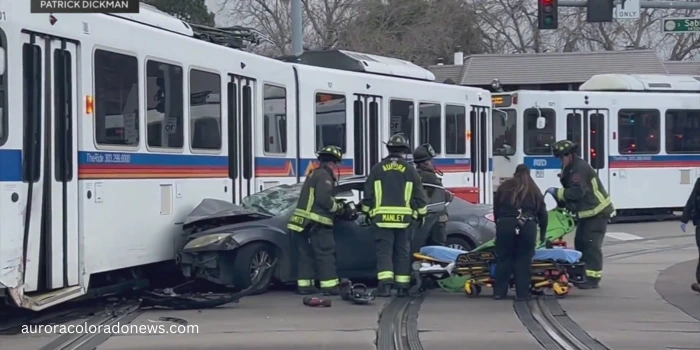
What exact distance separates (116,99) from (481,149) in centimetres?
1268

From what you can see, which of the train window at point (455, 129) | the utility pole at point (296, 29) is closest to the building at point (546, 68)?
the train window at point (455, 129)

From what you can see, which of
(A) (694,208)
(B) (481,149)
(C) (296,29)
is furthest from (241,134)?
(B) (481,149)

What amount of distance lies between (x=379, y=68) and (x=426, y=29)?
109 feet

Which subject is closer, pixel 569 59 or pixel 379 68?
pixel 379 68

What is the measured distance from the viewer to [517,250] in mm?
12711

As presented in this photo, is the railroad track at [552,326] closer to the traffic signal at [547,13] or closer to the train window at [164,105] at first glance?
the train window at [164,105]

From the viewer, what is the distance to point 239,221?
13156 mm

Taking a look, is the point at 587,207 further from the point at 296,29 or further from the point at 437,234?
the point at 296,29

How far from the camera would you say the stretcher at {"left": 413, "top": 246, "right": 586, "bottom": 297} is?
1293 centimetres

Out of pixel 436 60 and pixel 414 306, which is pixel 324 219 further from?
pixel 436 60

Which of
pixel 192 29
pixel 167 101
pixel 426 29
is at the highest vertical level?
pixel 426 29

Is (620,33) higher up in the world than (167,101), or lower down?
higher up

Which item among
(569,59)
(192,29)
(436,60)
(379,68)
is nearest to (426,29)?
(436,60)

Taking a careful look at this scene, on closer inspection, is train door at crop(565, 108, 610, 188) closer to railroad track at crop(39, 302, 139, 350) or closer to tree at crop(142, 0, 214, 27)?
railroad track at crop(39, 302, 139, 350)
